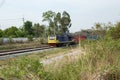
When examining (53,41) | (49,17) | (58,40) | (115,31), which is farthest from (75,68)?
(49,17)

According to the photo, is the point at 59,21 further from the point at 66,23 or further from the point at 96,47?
the point at 96,47

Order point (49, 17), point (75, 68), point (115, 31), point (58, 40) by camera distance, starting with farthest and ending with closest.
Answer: point (49, 17)
point (58, 40)
point (115, 31)
point (75, 68)

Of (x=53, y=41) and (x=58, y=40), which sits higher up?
(x=58, y=40)

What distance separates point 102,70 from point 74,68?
28.0 inches

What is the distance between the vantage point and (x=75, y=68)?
290 inches

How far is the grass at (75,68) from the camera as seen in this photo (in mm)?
6512

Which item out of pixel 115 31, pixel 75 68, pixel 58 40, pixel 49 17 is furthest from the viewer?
pixel 49 17

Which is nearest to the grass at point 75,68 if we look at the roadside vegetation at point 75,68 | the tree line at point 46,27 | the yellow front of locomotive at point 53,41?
the roadside vegetation at point 75,68

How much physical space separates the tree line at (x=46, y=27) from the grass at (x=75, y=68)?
69.3 meters

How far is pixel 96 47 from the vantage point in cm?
964

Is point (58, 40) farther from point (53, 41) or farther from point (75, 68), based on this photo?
point (75, 68)

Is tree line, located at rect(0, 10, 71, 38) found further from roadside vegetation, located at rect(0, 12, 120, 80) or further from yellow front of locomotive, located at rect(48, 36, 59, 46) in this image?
roadside vegetation, located at rect(0, 12, 120, 80)

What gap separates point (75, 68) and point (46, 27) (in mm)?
80258

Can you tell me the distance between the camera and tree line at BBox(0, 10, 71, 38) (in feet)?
272
